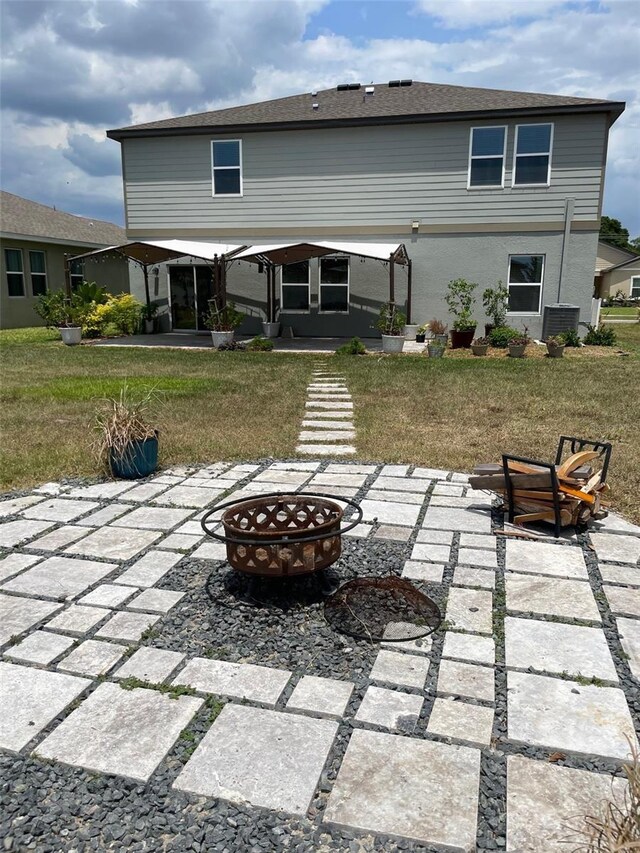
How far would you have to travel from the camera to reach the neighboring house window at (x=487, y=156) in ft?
46.4

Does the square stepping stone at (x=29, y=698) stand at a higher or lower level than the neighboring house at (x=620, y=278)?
lower

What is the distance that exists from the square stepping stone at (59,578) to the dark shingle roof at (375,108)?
13.8 m

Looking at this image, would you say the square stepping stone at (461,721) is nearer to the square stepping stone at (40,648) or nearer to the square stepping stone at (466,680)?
the square stepping stone at (466,680)

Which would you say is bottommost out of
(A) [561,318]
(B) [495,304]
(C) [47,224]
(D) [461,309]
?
(A) [561,318]

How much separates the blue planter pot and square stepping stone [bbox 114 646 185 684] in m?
2.51

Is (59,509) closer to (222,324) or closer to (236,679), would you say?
(236,679)

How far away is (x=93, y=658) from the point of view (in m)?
2.55

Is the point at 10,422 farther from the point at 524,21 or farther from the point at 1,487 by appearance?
the point at 524,21

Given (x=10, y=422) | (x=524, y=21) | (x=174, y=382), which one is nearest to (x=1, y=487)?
(x=10, y=422)

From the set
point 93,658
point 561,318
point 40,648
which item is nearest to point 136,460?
point 40,648

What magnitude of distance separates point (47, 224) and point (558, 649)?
2230 cm

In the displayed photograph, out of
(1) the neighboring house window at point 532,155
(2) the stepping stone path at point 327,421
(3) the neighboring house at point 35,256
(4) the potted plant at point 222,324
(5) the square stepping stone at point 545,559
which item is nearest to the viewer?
(5) the square stepping stone at point 545,559

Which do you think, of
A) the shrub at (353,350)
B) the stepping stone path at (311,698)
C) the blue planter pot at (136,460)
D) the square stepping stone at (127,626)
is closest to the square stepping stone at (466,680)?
the stepping stone path at (311,698)

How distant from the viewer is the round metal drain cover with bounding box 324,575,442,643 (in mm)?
2758
